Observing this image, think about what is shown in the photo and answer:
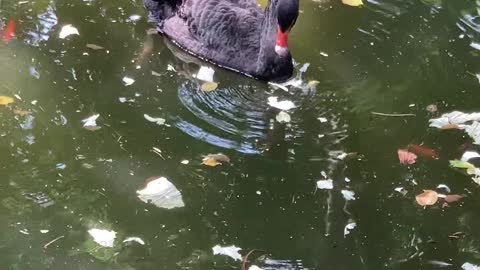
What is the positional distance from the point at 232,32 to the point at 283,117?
0.81 metres

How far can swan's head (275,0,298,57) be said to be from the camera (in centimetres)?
472

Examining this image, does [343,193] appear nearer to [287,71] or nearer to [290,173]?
[290,173]

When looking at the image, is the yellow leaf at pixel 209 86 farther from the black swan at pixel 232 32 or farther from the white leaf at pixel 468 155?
the white leaf at pixel 468 155

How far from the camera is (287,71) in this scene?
195 inches

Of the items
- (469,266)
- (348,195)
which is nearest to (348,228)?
(348,195)

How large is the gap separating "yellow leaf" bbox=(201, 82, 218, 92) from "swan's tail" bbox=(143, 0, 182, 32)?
0.70 meters

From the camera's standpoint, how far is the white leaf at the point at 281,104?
4727 mm

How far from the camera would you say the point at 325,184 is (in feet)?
13.6

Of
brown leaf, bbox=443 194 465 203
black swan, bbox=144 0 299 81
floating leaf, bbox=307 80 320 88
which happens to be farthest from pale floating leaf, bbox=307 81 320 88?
brown leaf, bbox=443 194 465 203

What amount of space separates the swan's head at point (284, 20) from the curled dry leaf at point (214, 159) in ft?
3.12

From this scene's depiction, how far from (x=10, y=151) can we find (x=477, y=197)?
253 centimetres

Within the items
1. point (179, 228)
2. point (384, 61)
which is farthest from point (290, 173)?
point (384, 61)

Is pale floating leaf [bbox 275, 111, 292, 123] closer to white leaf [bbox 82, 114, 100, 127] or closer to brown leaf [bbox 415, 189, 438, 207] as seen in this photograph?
brown leaf [bbox 415, 189, 438, 207]

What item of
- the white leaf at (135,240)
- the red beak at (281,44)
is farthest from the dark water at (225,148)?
the red beak at (281,44)
